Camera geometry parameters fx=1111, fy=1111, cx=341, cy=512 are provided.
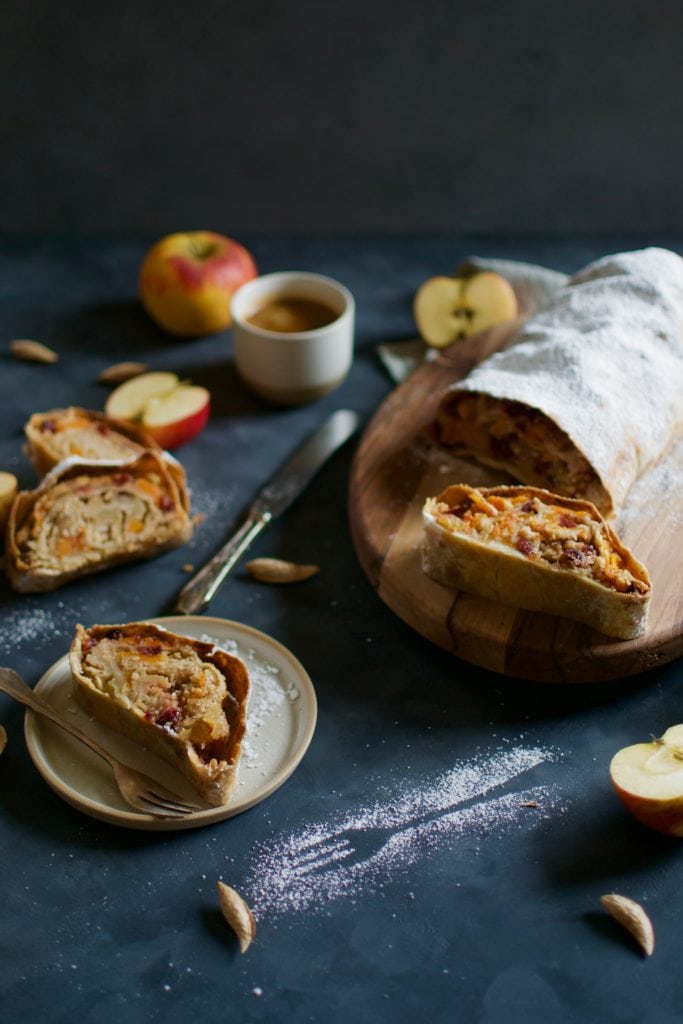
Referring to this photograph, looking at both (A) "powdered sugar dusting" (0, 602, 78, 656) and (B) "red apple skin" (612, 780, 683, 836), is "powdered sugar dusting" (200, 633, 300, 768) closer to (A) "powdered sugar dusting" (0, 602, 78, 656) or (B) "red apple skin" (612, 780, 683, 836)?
(A) "powdered sugar dusting" (0, 602, 78, 656)

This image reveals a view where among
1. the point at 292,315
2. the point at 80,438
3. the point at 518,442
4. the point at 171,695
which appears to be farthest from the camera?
the point at 292,315

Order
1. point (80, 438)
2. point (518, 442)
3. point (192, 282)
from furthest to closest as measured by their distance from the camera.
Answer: point (192, 282), point (80, 438), point (518, 442)

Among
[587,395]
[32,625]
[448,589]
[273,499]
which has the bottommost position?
[32,625]

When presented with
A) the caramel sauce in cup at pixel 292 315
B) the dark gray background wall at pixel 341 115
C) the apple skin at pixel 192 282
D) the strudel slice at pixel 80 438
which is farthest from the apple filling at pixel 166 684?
the dark gray background wall at pixel 341 115

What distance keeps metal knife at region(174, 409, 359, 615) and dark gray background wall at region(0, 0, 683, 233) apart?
1297 millimetres

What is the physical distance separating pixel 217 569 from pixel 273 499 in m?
0.30

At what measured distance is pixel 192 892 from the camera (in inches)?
76.6

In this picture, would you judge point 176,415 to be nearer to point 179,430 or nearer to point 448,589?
point 179,430

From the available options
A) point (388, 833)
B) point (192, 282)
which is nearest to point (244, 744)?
point (388, 833)

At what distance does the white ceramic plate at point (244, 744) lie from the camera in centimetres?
204

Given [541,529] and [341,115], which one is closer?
[541,529]

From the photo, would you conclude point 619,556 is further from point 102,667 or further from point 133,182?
point 133,182

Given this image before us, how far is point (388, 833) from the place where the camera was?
205 cm

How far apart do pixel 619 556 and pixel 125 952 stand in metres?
1.22
